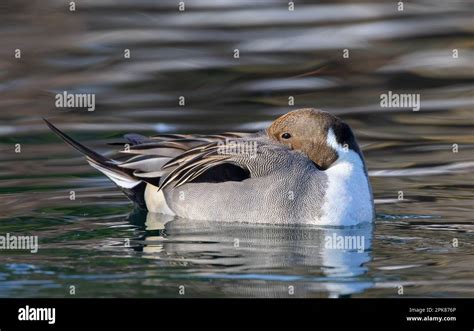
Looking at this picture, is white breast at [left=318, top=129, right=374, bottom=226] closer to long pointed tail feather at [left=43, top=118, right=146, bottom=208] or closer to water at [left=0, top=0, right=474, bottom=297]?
water at [left=0, top=0, right=474, bottom=297]

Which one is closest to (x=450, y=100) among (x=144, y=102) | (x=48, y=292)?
(x=144, y=102)

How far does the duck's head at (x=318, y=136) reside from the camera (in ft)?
32.0

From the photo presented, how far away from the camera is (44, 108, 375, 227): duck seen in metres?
9.55

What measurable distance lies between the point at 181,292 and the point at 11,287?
1.11 m

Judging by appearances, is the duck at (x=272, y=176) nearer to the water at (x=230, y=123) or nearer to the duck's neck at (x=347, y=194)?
the duck's neck at (x=347, y=194)

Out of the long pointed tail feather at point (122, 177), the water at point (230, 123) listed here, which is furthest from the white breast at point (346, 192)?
the long pointed tail feather at point (122, 177)

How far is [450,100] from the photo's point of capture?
13875mm

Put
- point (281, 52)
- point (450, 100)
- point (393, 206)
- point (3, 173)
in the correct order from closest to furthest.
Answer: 1. point (393, 206)
2. point (3, 173)
3. point (450, 100)
4. point (281, 52)

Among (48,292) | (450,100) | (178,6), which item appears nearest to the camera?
(48,292)

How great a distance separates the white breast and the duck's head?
2cm

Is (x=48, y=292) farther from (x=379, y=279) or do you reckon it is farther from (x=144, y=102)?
(x=144, y=102)

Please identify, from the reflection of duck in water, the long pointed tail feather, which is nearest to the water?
the reflection of duck in water

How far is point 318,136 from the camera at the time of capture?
9.78m

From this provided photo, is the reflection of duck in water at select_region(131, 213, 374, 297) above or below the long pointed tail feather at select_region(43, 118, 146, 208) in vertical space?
below
